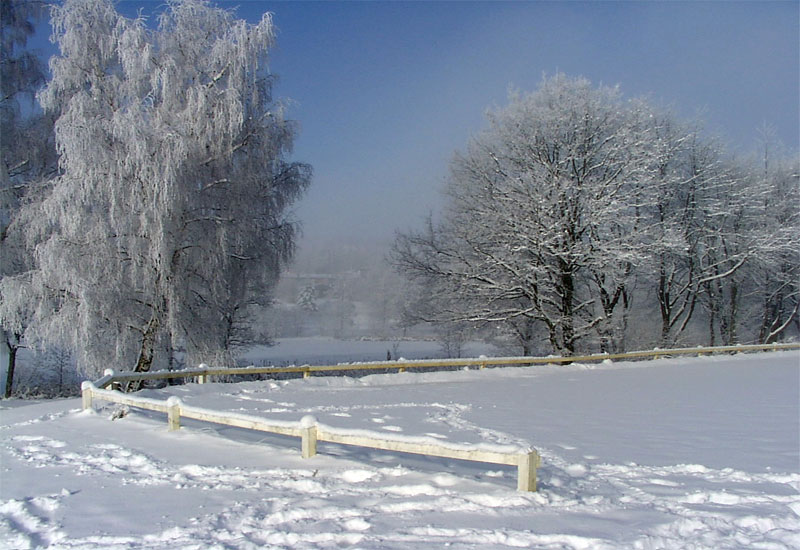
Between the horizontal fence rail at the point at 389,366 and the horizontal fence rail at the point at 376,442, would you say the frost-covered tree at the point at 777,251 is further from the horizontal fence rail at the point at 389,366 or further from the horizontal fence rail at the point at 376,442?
the horizontal fence rail at the point at 376,442

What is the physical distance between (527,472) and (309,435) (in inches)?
100

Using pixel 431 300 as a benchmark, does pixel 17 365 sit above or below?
below

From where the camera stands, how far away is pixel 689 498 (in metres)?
5.50

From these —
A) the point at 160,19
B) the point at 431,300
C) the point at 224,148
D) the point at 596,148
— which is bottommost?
the point at 431,300

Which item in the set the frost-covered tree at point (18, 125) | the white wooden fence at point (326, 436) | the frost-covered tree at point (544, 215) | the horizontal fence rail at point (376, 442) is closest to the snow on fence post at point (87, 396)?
the white wooden fence at point (326, 436)

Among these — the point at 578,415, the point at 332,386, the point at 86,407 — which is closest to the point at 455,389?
the point at 332,386

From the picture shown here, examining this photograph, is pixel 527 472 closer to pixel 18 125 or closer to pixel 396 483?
pixel 396 483

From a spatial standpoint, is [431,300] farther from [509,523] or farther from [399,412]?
[509,523]

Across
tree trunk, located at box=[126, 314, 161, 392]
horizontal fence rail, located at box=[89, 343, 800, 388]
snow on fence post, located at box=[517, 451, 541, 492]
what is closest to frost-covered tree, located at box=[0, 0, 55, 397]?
tree trunk, located at box=[126, 314, 161, 392]

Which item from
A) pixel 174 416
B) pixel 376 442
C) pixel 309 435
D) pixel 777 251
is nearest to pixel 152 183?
pixel 174 416

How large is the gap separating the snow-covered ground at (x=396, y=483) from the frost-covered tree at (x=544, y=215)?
1021cm

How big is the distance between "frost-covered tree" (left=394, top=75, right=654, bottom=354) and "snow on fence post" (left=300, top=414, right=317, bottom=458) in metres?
15.7

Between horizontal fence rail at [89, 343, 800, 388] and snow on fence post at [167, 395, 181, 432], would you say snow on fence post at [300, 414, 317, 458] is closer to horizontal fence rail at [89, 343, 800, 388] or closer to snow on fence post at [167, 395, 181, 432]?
snow on fence post at [167, 395, 181, 432]

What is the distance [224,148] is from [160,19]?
427cm
